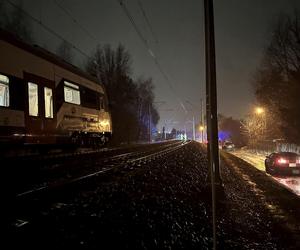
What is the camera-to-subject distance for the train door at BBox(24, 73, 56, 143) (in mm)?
15156

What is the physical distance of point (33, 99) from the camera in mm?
15562

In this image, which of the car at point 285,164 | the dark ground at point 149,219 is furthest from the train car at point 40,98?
the car at point 285,164

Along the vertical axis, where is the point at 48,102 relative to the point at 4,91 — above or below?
below

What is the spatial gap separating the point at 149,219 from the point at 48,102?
11073 millimetres

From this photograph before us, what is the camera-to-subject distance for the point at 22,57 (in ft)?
49.5

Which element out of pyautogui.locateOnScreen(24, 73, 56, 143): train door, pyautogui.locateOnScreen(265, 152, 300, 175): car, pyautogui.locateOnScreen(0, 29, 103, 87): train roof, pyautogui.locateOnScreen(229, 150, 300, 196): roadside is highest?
pyautogui.locateOnScreen(0, 29, 103, 87): train roof

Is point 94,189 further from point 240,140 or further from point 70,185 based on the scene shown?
point 240,140

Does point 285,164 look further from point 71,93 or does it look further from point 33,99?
point 33,99

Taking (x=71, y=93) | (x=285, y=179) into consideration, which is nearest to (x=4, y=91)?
(x=71, y=93)

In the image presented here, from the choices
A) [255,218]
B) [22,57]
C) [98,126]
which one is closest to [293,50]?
[98,126]

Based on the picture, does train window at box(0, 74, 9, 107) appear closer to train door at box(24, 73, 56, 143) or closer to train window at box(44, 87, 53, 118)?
train door at box(24, 73, 56, 143)

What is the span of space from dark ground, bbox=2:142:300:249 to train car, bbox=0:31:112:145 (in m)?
4.95

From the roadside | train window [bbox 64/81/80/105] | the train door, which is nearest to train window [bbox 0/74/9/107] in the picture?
the train door

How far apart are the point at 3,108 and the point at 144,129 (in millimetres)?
74261
